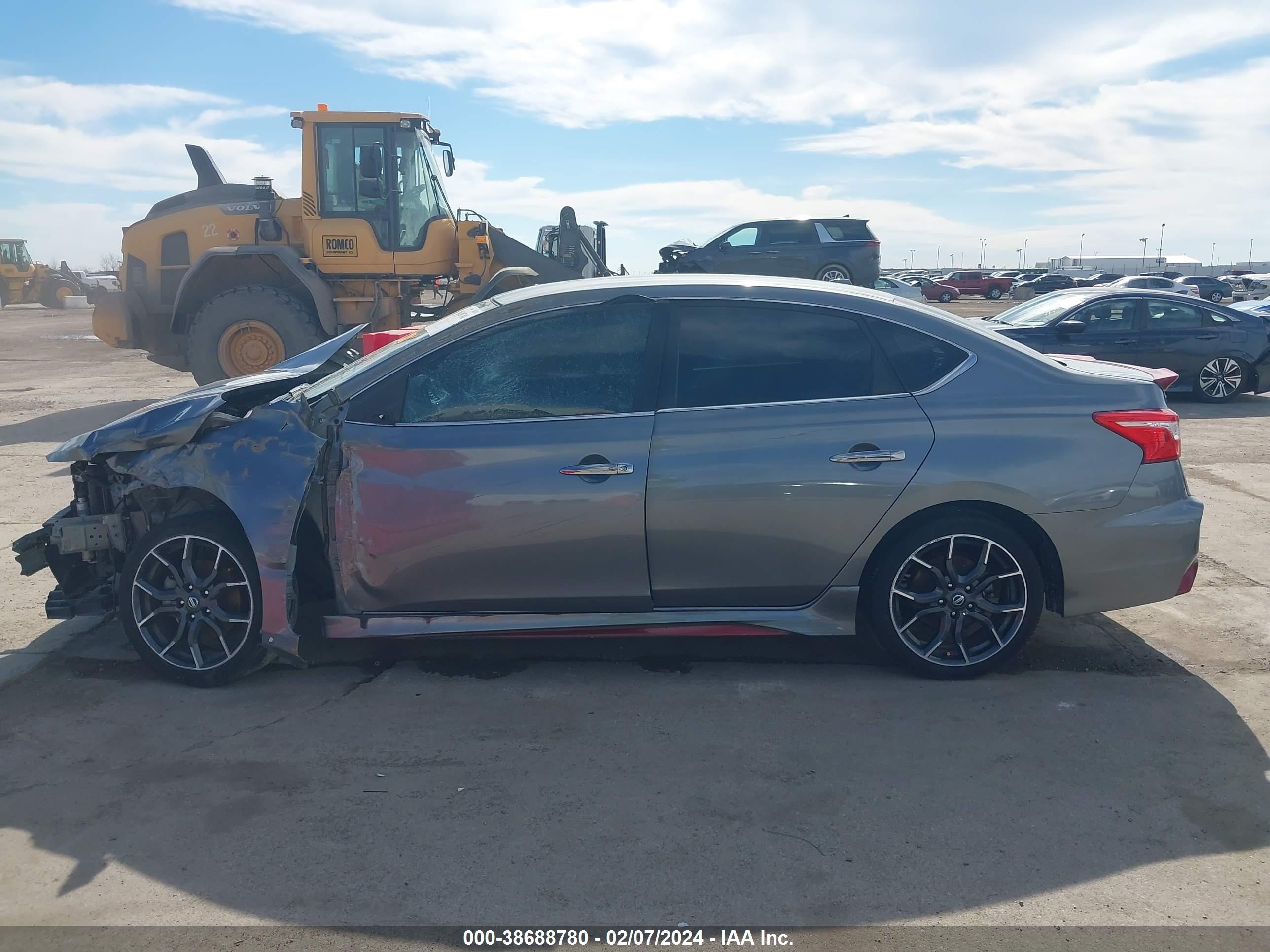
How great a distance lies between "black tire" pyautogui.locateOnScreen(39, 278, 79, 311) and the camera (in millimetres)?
42312

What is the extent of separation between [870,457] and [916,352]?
54 centimetres

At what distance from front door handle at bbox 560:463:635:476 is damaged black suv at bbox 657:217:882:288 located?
696 inches

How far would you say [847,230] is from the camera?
2175 cm

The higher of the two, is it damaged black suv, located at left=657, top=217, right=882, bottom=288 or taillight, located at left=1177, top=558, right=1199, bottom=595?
damaged black suv, located at left=657, top=217, right=882, bottom=288

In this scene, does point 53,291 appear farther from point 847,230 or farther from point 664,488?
point 664,488

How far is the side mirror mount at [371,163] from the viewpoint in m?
10.6

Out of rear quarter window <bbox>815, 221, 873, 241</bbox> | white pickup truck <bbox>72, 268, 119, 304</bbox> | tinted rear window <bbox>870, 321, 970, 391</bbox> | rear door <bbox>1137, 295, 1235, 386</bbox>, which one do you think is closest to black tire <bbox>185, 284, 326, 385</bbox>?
tinted rear window <bbox>870, 321, 970, 391</bbox>

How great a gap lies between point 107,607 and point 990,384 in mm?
3989

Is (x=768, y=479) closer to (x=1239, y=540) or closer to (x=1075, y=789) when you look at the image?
(x=1075, y=789)

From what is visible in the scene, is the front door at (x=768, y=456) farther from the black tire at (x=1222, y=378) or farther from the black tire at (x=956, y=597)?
the black tire at (x=1222, y=378)

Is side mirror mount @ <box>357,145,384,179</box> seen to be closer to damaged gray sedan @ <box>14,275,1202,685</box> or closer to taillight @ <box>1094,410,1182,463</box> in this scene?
damaged gray sedan @ <box>14,275,1202,685</box>

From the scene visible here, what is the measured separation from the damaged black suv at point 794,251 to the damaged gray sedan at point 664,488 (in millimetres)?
17378

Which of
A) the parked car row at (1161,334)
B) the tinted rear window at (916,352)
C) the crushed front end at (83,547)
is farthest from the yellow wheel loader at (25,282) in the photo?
the tinted rear window at (916,352)

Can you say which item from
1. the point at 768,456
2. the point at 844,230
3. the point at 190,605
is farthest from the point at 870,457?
the point at 844,230
